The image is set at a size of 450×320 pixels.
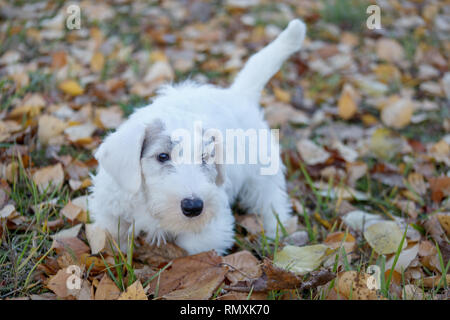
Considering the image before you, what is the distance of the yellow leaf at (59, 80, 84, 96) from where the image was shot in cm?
386

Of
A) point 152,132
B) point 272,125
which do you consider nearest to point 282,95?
point 272,125

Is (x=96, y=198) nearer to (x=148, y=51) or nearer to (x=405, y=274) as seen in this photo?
(x=405, y=274)

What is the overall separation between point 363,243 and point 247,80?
1399 mm

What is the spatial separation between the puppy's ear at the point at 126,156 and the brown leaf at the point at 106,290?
47 centimetres

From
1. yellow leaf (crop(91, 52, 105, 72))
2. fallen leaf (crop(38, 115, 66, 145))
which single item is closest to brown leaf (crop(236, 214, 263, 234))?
fallen leaf (crop(38, 115, 66, 145))

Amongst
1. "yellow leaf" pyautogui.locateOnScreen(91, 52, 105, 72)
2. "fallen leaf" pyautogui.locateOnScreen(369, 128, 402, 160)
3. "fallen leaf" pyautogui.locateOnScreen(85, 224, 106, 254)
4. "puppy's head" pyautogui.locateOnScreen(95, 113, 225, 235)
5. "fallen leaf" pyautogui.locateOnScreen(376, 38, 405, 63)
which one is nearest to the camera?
"puppy's head" pyautogui.locateOnScreen(95, 113, 225, 235)

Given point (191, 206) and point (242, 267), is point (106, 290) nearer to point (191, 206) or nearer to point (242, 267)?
point (191, 206)

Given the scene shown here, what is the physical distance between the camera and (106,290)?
6.78ft

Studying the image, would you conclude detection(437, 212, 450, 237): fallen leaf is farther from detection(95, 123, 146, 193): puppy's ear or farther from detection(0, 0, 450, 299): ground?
detection(95, 123, 146, 193): puppy's ear

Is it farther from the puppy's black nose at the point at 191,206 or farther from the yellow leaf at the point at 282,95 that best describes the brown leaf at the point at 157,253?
the yellow leaf at the point at 282,95

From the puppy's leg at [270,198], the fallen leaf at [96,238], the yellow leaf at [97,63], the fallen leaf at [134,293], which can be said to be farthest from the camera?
the yellow leaf at [97,63]

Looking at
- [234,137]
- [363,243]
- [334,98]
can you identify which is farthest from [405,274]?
[334,98]

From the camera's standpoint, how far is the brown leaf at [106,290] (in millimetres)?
2041

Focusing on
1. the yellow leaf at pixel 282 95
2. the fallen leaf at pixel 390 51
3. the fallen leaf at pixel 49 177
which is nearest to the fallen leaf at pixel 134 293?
the fallen leaf at pixel 49 177
